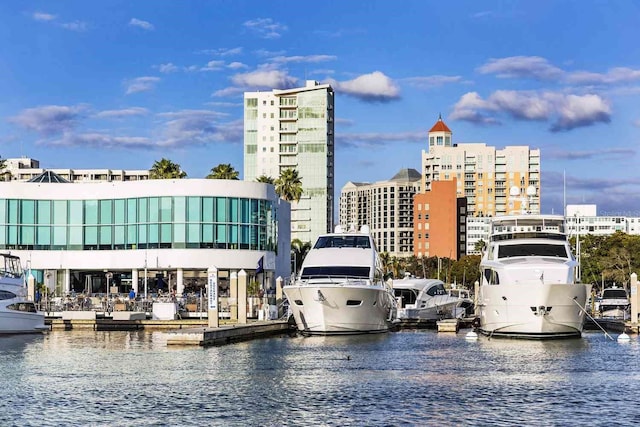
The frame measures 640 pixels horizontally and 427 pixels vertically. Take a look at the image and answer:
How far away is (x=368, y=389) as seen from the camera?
35.6 meters

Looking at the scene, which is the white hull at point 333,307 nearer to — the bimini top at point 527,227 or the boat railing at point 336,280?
the boat railing at point 336,280

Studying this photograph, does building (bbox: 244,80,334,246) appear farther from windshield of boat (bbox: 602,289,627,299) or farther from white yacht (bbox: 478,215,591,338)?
white yacht (bbox: 478,215,591,338)

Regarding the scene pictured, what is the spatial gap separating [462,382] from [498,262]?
16466 mm

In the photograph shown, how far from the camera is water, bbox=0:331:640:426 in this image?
3009cm

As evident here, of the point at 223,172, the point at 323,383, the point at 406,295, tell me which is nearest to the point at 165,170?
the point at 223,172

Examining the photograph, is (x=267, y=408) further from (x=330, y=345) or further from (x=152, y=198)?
(x=152, y=198)

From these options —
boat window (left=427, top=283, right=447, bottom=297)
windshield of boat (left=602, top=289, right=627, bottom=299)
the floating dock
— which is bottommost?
the floating dock

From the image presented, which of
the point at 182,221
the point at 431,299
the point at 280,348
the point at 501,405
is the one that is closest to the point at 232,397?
the point at 501,405

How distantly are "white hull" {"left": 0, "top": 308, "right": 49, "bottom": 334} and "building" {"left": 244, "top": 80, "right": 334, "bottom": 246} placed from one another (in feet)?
411

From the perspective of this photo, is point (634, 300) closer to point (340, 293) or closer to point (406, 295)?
point (406, 295)

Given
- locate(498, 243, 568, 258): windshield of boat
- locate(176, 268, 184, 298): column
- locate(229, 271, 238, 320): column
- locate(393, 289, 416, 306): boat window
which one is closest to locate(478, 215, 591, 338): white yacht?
locate(498, 243, 568, 258): windshield of boat

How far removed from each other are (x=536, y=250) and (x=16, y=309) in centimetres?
3088

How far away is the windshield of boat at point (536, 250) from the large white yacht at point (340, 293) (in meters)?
7.73

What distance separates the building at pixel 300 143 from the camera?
186125 mm
